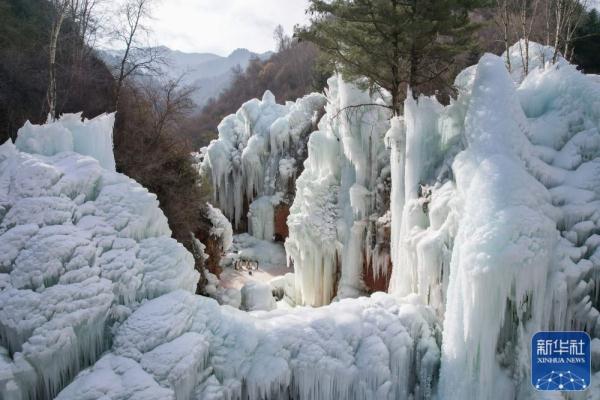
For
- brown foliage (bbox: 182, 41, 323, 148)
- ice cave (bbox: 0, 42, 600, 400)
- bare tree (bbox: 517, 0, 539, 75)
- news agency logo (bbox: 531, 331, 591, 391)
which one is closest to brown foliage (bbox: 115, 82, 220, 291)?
ice cave (bbox: 0, 42, 600, 400)

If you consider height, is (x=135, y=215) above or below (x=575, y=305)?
above

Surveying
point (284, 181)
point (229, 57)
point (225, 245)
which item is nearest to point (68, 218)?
point (225, 245)

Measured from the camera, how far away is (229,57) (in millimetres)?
103188

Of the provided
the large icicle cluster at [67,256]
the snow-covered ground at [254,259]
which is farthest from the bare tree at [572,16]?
the large icicle cluster at [67,256]

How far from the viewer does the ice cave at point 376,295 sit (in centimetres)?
437

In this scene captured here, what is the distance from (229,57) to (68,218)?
10582 cm

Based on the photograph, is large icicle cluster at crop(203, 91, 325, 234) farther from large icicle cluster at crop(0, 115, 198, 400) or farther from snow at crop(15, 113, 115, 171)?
large icicle cluster at crop(0, 115, 198, 400)

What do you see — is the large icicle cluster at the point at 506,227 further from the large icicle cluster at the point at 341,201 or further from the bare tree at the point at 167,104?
the bare tree at the point at 167,104

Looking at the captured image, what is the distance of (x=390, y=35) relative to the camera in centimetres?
883

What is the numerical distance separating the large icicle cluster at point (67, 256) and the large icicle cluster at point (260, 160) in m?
12.1

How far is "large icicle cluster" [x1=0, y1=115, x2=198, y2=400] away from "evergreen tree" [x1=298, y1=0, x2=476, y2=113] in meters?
5.64

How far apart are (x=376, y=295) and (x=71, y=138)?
5.04 metres

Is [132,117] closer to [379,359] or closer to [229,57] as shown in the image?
[379,359]

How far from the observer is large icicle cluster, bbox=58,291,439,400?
4.36 m
